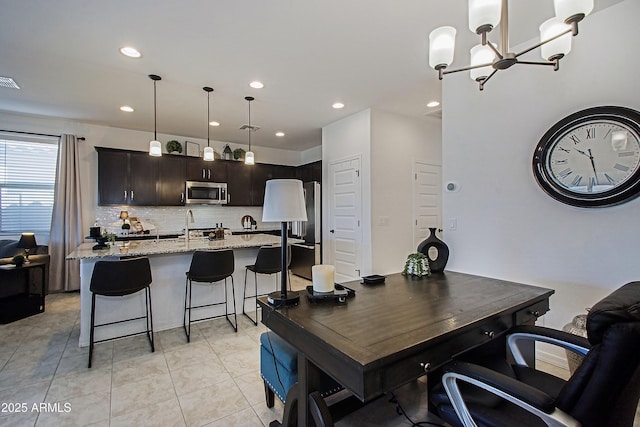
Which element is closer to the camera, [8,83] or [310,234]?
[8,83]

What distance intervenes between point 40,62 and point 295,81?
8.21ft

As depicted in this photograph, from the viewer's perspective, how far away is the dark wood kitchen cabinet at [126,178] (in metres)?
4.83

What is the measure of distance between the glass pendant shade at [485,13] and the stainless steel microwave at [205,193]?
17.2 ft

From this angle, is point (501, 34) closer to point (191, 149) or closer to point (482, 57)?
point (482, 57)

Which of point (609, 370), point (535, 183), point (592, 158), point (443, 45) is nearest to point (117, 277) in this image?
point (443, 45)

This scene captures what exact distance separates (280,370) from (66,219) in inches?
188

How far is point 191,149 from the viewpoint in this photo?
18.6ft

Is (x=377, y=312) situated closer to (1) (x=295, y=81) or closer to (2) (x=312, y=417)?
(2) (x=312, y=417)

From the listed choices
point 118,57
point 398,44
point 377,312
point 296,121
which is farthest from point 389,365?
point 296,121

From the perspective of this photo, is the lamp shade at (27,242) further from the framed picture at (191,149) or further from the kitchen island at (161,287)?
the framed picture at (191,149)

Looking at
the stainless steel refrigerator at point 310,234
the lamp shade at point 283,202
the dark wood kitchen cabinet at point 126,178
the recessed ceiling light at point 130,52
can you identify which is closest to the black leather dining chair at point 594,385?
the lamp shade at point 283,202

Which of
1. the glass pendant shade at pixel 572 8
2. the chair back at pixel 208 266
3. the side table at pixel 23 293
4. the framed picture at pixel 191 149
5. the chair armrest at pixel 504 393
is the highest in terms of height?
the framed picture at pixel 191 149

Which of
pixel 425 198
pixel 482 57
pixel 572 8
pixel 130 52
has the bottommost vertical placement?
pixel 425 198

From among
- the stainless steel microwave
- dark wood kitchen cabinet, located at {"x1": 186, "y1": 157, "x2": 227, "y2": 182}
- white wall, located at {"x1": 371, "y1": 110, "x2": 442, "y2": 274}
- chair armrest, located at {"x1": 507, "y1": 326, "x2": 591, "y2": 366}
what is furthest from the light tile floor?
dark wood kitchen cabinet, located at {"x1": 186, "y1": 157, "x2": 227, "y2": 182}
